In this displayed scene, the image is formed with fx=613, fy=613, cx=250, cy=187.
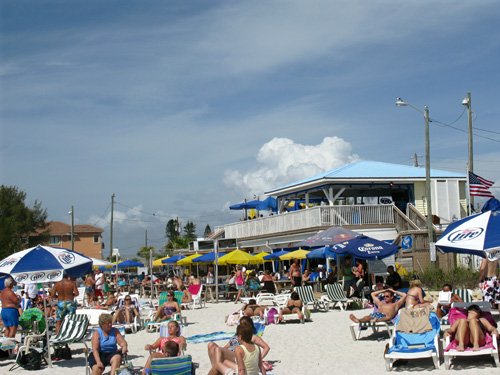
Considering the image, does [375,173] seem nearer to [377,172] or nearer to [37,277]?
[377,172]

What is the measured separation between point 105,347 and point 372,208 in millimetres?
20269

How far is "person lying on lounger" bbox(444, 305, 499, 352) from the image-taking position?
8536 millimetres

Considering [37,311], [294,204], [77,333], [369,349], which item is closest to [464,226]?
[369,349]

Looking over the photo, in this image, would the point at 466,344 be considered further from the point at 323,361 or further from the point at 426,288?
the point at 426,288

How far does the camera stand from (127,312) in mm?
15227

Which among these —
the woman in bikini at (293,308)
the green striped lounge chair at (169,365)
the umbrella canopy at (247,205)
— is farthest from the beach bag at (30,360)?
the umbrella canopy at (247,205)

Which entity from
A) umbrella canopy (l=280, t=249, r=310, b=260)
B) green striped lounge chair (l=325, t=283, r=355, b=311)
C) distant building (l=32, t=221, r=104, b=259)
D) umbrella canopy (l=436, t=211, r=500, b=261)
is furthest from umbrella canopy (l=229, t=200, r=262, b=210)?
distant building (l=32, t=221, r=104, b=259)

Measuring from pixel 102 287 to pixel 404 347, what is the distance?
1952 centimetres

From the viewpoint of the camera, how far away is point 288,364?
9758 mm

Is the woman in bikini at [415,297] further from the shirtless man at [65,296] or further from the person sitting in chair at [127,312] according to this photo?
the shirtless man at [65,296]

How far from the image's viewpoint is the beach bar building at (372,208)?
27125 mm

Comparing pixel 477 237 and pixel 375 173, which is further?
pixel 375 173

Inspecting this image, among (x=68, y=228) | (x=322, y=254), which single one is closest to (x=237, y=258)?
(x=322, y=254)

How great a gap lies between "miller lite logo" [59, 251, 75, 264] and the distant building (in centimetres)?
6901
